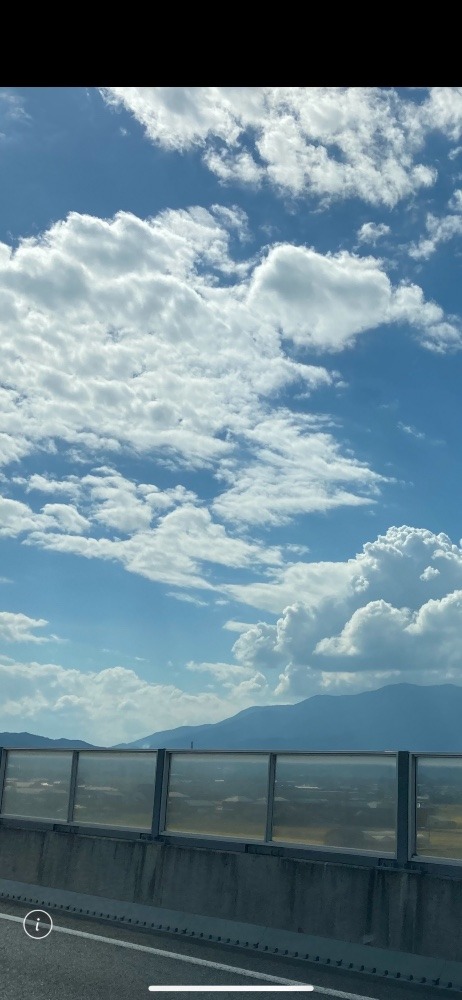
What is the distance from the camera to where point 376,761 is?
11203 millimetres

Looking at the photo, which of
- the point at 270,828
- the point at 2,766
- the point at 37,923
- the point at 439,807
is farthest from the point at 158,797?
the point at 439,807

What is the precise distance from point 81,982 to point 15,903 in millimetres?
5108

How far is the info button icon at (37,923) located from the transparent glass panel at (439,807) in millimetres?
4469

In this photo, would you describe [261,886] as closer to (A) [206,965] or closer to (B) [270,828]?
(B) [270,828]

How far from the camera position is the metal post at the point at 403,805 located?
1054cm

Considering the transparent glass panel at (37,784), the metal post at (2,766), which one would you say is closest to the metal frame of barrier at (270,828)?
the transparent glass panel at (37,784)

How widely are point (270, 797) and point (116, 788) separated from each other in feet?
10.1

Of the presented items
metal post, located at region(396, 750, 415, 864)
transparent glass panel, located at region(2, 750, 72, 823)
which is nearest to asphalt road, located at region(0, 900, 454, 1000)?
metal post, located at region(396, 750, 415, 864)

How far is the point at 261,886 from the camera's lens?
1141cm

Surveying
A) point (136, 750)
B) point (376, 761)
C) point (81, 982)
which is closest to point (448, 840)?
point (376, 761)

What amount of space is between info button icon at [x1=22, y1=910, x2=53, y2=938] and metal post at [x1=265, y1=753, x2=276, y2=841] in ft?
9.23

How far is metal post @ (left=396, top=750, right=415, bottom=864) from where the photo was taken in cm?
1054

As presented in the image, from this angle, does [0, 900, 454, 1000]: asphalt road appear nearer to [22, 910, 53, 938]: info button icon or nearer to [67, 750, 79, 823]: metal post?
[22, 910, 53, 938]: info button icon
